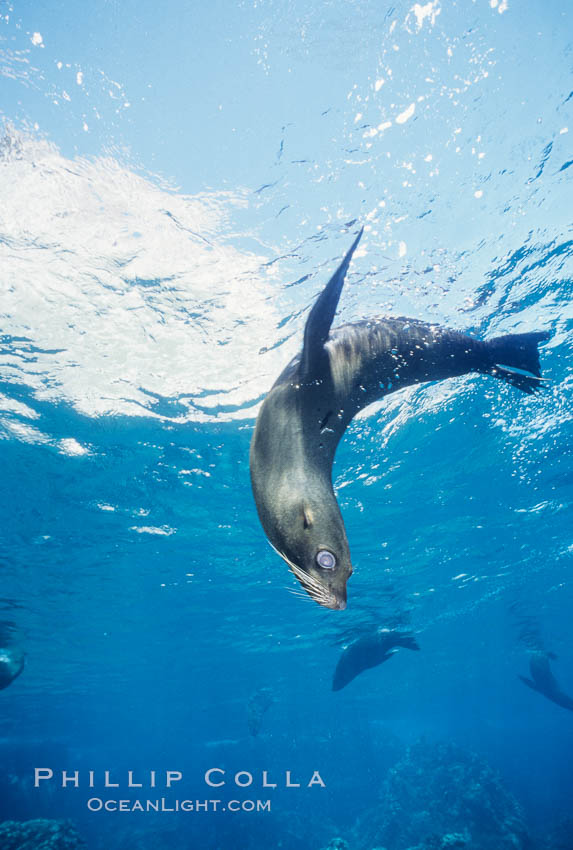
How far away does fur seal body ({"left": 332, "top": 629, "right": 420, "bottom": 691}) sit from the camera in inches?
604

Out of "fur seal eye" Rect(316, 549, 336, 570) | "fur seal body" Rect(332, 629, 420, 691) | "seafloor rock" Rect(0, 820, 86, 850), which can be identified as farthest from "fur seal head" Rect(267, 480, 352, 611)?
"seafloor rock" Rect(0, 820, 86, 850)

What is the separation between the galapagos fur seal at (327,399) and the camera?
4.36 feet

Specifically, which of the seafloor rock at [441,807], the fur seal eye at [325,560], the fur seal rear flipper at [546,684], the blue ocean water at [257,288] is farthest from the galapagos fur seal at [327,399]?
the fur seal rear flipper at [546,684]

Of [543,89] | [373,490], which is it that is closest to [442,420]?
[373,490]

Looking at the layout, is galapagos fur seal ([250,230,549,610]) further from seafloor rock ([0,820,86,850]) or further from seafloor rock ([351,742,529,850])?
seafloor rock ([351,742,529,850])

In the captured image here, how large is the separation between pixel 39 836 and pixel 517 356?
18.5 meters

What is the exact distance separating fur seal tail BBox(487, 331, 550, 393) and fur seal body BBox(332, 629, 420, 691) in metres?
15.0

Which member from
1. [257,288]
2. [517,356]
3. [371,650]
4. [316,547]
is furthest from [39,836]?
[517,356]

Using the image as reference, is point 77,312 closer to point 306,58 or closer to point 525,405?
point 306,58

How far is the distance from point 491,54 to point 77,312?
23.5 feet

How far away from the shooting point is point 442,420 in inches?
441

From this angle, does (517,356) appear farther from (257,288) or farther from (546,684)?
(546,684)

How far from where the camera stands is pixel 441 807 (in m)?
21.6

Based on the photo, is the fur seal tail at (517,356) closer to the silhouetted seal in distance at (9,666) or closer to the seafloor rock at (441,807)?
the silhouetted seal in distance at (9,666)
